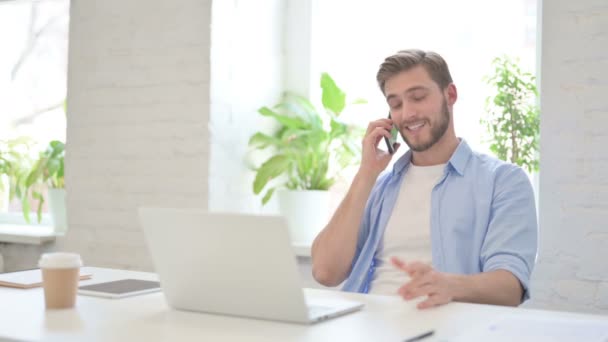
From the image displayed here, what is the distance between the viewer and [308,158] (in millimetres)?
3236

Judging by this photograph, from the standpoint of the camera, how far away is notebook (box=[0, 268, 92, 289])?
177 centimetres

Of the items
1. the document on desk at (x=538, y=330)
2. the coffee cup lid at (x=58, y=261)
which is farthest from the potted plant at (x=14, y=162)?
the document on desk at (x=538, y=330)

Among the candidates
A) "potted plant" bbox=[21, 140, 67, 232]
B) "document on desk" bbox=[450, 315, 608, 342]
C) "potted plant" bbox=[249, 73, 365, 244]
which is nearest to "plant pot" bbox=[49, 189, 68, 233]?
"potted plant" bbox=[21, 140, 67, 232]

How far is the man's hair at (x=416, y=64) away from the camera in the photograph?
7.40 feet

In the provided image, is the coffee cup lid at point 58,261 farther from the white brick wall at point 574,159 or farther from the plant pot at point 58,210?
the plant pot at point 58,210

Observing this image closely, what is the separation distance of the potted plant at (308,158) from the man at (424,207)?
831 millimetres

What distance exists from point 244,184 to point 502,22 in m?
1.31

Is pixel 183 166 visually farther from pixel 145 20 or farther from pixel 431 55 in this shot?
pixel 431 55

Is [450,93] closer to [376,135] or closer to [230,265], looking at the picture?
[376,135]

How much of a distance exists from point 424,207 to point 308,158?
1079 millimetres

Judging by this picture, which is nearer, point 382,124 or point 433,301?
point 433,301

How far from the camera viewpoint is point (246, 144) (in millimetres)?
3408

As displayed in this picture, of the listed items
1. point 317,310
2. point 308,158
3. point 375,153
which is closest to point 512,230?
point 375,153

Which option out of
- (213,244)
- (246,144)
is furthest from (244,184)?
(213,244)
